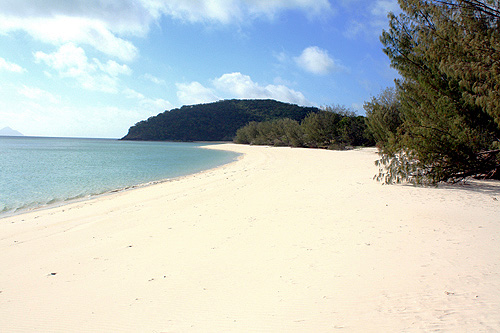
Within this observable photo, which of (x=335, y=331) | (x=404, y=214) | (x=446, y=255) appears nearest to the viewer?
(x=335, y=331)

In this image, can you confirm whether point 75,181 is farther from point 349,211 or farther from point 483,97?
A: point 483,97

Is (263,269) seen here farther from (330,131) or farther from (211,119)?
(211,119)

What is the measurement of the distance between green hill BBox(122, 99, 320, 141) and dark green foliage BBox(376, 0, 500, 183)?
118531mm

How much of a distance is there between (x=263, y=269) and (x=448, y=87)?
10161mm

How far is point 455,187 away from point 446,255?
760 centimetres

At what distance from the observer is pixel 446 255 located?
176 inches

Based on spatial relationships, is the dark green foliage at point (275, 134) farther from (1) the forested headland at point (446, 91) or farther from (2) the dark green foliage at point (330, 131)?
(1) the forested headland at point (446, 91)

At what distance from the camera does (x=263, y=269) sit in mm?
4238

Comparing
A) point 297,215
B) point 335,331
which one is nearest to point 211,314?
point 335,331

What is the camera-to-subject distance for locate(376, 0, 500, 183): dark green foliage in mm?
8406

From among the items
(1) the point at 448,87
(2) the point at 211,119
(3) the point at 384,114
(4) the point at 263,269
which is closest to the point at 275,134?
(3) the point at 384,114

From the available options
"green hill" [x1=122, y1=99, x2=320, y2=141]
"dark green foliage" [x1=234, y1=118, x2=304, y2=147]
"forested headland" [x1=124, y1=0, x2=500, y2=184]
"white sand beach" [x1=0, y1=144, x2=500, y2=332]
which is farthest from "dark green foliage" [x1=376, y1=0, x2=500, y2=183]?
"green hill" [x1=122, y1=99, x2=320, y2=141]

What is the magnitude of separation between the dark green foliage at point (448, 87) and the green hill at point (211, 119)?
118531mm

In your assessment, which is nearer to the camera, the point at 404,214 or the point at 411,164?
the point at 404,214
